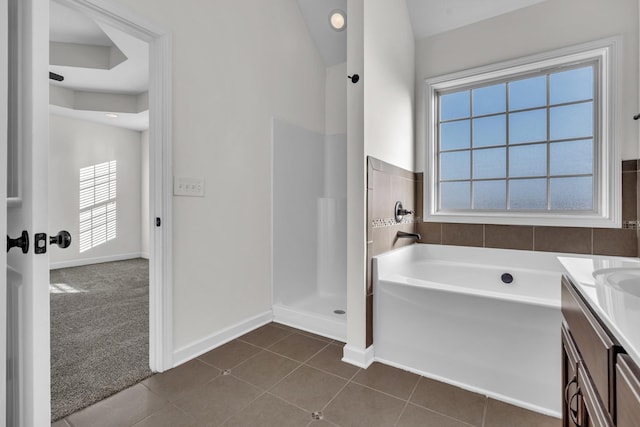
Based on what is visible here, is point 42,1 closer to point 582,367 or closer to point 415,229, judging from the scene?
point 582,367

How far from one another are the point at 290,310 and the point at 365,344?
32.4 inches

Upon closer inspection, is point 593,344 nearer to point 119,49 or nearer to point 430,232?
point 430,232

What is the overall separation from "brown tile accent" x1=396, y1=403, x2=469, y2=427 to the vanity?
484mm

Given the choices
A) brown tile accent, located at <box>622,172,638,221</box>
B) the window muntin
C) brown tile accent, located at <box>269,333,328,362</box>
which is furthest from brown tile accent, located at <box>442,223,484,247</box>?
brown tile accent, located at <box>269,333,328,362</box>

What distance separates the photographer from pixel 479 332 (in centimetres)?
162

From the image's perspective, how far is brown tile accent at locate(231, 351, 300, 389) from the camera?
1738 mm

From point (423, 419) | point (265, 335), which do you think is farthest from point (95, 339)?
point (423, 419)

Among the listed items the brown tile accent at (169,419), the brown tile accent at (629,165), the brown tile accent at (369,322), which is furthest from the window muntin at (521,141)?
the brown tile accent at (169,419)

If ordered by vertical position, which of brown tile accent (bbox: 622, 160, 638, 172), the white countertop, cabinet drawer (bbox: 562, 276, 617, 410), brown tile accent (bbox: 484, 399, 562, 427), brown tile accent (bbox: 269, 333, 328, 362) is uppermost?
brown tile accent (bbox: 622, 160, 638, 172)

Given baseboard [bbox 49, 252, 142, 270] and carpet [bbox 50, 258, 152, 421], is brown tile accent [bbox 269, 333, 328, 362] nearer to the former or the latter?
carpet [bbox 50, 258, 152, 421]

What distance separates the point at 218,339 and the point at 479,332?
1.64m

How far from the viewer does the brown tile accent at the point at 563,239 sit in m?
2.22

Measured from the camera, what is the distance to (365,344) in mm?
1922

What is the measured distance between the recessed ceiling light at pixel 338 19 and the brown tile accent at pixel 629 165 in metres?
2.41
